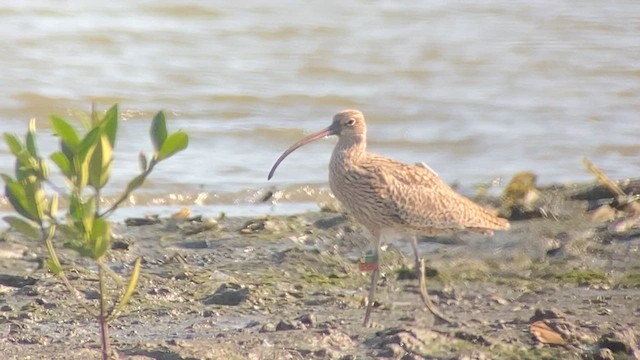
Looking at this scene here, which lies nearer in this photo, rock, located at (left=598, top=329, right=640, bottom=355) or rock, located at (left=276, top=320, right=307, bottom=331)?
rock, located at (left=598, top=329, right=640, bottom=355)

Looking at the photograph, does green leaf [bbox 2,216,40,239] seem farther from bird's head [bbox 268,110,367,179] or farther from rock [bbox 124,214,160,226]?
rock [bbox 124,214,160,226]

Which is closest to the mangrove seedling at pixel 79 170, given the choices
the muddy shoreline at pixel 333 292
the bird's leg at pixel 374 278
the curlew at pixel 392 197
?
the muddy shoreline at pixel 333 292

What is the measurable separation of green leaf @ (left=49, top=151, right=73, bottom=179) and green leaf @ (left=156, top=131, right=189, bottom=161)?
9.5 inches

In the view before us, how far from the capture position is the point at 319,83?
13.0 m

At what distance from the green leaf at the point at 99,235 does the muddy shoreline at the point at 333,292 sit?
0.93 metres

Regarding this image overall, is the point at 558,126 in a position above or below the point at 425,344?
below

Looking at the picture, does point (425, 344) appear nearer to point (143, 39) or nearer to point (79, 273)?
point (79, 273)

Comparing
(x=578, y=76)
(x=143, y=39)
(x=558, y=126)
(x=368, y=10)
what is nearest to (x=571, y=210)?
(x=558, y=126)

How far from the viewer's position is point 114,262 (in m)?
6.79

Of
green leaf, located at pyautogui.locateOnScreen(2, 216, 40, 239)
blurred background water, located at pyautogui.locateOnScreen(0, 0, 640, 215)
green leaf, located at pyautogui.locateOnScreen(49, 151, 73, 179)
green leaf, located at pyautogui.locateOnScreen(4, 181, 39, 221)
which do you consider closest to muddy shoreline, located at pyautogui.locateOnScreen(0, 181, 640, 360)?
green leaf, located at pyautogui.locateOnScreen(2, 216, 40, 239)

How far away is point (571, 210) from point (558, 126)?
366cm

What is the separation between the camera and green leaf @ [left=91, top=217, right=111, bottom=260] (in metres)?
3.88

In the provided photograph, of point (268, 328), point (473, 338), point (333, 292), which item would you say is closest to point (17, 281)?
point (333, 292)

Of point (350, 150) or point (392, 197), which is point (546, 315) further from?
point (350, 150)
